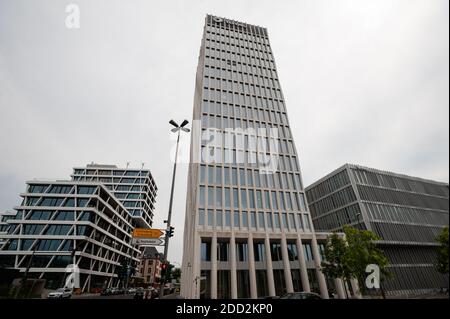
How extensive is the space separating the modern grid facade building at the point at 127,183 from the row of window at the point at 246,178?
201 ft

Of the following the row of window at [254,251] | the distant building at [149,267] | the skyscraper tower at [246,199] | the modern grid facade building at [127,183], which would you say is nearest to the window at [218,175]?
the skyscraper tower at [246,199]

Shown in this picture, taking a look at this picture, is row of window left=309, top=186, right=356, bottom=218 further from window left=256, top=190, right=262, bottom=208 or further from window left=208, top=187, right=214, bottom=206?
window left=208, top=187, right=214, bottom=206

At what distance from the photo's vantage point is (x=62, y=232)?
51.3 meters

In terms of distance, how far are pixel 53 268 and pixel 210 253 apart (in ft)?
120

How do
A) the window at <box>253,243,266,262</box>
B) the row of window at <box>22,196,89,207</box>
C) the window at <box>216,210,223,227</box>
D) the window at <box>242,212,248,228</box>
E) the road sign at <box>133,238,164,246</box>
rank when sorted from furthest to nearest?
the row of window at <box>22,196,89,207</box> → the window at <box>242,212,248,228</box> → the window at <box>253,243,266,262</box> → the window at <box>216,210,223,227</box> → the road sign at <box>133,238,164,246</box>

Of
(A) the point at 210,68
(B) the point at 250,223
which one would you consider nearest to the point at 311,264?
(B) the point at 250,223

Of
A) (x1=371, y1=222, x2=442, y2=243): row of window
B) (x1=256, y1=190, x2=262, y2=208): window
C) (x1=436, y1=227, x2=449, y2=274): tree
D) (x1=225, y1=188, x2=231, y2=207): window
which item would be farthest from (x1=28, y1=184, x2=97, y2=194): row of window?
(x1=371, y1=222, x2=442, y2=243): row of window

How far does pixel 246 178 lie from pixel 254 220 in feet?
27.6

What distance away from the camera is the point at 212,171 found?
43.8 m

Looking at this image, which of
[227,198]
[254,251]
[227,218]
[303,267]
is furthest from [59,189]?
[303,267]

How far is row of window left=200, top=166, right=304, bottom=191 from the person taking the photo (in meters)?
43.1

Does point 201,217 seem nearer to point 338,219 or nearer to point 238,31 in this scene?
point 338,219

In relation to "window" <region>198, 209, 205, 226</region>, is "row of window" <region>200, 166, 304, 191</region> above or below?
above

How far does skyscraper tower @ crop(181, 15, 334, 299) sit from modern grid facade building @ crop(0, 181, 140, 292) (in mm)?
17604
